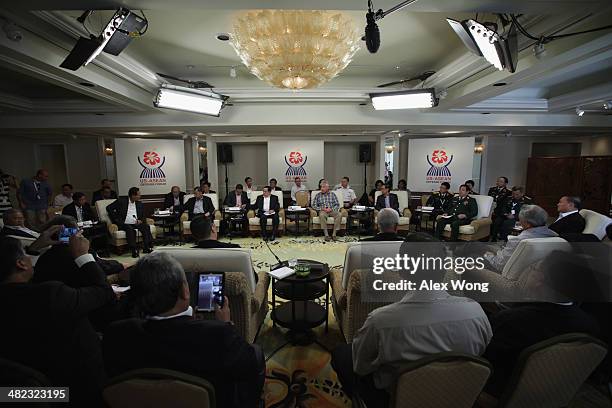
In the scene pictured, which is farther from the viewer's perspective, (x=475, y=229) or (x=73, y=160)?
(x=73, y=160)

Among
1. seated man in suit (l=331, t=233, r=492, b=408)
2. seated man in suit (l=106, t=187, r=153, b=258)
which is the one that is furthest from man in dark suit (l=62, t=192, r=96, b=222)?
seated man in suit (l=331, t=233, r=492, b=408)

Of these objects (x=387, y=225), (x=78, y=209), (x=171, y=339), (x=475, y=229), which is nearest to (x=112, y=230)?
(x=78, y=209)

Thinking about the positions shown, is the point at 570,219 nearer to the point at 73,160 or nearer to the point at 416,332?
the point at 416,332

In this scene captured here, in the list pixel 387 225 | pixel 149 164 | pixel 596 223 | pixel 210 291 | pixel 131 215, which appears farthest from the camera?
pixel 149 164

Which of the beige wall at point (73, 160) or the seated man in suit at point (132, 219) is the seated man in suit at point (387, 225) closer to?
the seated man in suit at point (132, 219)

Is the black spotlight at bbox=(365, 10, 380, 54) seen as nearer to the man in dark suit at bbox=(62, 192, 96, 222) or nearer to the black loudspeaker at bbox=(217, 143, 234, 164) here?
the man in dark suit at bbox=(62, 192, 96, 222)

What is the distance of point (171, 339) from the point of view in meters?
1.16

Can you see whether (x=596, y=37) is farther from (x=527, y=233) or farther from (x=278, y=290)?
(x=278, y=290)

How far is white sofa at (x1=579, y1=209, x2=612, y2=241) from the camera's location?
3615 millimetres

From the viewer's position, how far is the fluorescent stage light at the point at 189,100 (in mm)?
4320

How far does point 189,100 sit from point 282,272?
3227mm

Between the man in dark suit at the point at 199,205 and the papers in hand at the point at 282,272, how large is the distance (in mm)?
4213

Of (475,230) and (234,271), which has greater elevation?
(234,271)

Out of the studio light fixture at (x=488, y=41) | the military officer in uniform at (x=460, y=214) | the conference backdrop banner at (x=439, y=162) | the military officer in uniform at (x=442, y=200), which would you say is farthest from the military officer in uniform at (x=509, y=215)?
the studio light fixture at (x=488, y=41)
